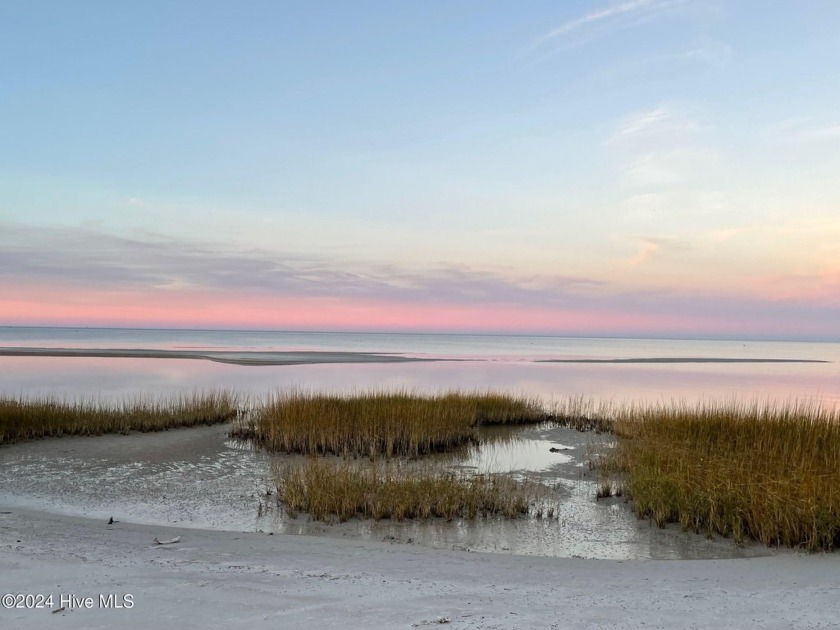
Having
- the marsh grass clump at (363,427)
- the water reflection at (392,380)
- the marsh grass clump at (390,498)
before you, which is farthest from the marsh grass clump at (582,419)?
the marsh grass clump at (390,498)

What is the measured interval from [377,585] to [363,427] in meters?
8.85

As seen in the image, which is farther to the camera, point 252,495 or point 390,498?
point 252,495

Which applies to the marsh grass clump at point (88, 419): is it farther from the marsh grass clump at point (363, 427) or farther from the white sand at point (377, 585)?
the white sand at point (377, 585)

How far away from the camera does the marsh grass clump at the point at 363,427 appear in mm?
13641

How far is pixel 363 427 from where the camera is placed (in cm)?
1405

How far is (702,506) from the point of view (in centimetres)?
823

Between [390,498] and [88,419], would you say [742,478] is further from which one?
[88,419]

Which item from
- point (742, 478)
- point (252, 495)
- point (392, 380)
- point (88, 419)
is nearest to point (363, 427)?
point (252, 495)

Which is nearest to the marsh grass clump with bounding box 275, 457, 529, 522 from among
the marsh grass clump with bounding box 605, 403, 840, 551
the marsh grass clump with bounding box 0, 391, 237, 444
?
the marsh grass clump with bounding box 605, 403, 840, 551

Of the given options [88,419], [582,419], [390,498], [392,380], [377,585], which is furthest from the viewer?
[392,380]

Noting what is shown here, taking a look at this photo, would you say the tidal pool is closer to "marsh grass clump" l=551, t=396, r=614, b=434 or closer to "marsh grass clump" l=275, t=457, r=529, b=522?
"marsh grass clump" l=275, t=457, r=529, b=522

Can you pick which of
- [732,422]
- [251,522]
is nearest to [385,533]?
[251,522]

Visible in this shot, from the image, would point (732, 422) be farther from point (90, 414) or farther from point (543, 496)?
point (90, 414)

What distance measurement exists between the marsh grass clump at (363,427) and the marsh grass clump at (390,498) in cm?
315
